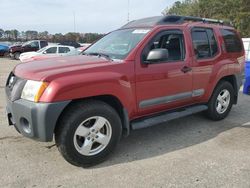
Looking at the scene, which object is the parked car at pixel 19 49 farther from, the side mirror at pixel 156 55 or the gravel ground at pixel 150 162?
the side mirror at pixel 156 55

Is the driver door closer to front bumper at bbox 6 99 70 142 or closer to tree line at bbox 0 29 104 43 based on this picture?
front bumper at bbox 6 99 70 142

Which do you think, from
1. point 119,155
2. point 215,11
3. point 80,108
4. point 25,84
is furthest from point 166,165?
Result: point 215,11

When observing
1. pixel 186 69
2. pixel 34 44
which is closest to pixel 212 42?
pixel 186 69

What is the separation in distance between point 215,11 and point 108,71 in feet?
111

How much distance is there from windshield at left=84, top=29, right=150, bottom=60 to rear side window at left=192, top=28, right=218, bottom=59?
1.07 m

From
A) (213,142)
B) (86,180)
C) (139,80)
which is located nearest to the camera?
(86,180)

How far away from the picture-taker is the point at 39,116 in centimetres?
344

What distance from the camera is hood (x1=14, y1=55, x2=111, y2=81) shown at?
11.7 feet

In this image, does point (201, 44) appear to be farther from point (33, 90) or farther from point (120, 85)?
point (33, 90)

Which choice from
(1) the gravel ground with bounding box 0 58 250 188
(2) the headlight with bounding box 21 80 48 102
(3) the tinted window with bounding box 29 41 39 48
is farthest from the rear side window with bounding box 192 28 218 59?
(3) the tinted window with bounding box 29 41 39 48

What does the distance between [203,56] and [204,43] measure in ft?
0.86

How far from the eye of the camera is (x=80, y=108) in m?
3.72

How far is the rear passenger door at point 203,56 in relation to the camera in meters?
5.11

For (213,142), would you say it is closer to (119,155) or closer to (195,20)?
(119,155)
